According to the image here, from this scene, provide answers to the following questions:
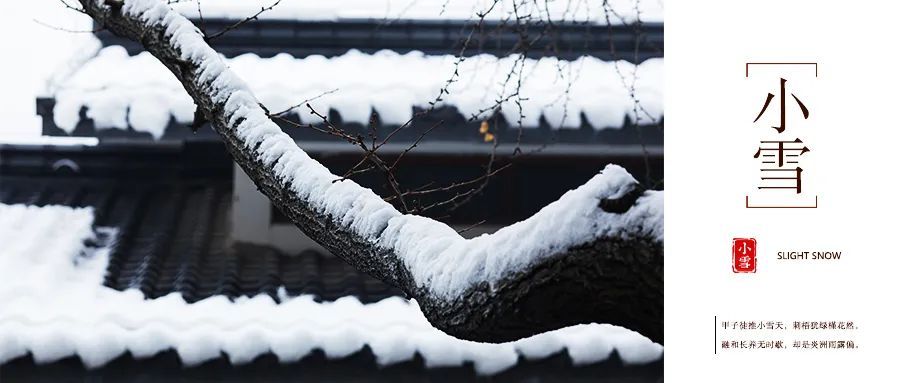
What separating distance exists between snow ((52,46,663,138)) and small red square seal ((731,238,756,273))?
5.05ft

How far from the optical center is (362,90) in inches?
141

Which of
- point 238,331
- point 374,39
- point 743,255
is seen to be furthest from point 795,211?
point 374,39

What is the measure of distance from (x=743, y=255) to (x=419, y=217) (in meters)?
0.55

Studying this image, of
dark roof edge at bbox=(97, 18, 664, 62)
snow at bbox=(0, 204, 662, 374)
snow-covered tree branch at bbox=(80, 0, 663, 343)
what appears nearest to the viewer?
snow-covered tree branch at bbox=(80, 0, 663, 343)

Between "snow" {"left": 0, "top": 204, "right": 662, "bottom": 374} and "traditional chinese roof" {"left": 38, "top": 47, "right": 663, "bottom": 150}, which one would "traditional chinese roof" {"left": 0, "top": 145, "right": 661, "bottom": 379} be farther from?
"traditional chinese roof" {"left": 38, "top": 47, "right": 663, "bottom": 150}

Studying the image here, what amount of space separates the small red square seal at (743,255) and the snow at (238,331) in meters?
1.26

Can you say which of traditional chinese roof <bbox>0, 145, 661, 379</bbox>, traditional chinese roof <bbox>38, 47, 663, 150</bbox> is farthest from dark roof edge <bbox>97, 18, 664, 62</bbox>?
traditional chinese roof <bbox>0, 145, 661, 379</bbox>

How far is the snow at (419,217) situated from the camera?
51.8 inches

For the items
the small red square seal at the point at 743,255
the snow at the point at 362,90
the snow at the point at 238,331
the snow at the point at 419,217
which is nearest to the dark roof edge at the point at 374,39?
the snow at the point at 362,90

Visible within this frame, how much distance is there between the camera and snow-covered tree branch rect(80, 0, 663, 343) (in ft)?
4.28

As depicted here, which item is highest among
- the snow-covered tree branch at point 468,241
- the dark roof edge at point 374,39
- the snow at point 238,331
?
the dark roof edge at point 374,39

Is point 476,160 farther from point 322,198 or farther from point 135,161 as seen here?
point 322,198

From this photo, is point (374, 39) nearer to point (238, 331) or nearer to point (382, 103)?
point (382, 103)

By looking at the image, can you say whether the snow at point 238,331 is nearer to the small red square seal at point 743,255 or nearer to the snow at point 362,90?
the snow at point 362,90
